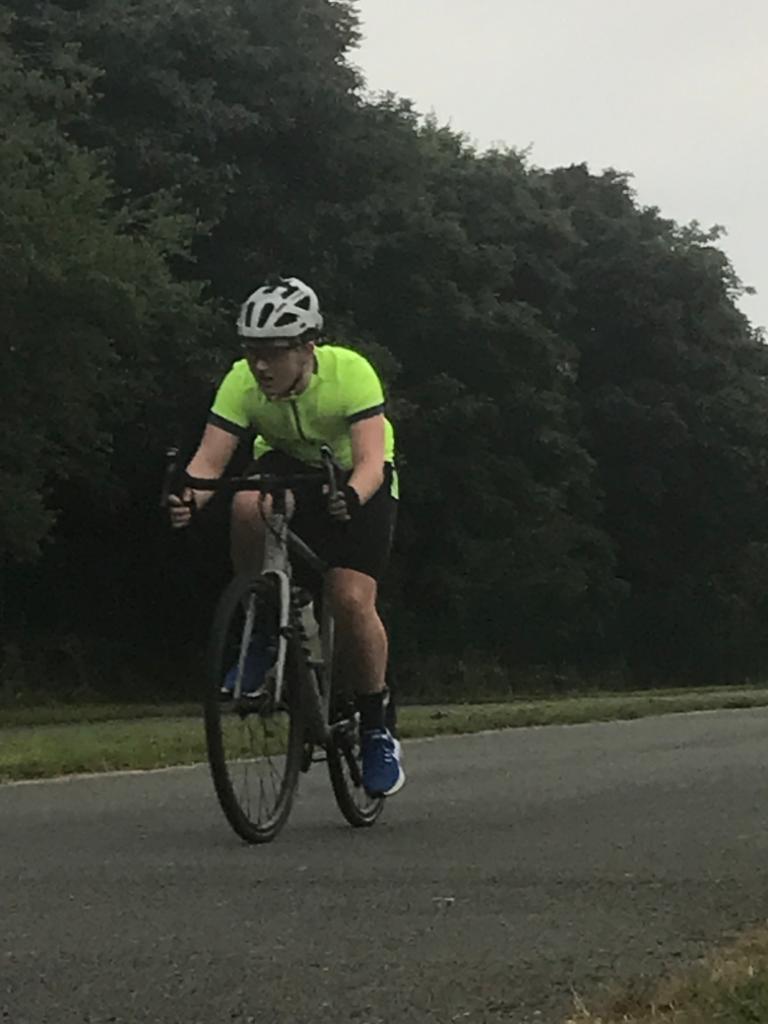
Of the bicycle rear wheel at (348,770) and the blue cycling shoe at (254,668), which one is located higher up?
the blue cycling shoe at (254,668)

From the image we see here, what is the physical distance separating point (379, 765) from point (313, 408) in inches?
49.1

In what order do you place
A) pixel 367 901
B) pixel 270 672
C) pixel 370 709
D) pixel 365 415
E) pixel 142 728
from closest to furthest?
pixel 367 901, pixel 270 672, pixel 365 415, pixel 370 709, pixel 142 728

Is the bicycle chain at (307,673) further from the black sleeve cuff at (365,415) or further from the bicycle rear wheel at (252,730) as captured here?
the black sleeve cuff at (365,415)

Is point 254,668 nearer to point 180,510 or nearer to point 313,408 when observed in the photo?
point 180,510

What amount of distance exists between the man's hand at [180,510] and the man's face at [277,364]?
1.41 ft

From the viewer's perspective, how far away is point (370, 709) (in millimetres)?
7738

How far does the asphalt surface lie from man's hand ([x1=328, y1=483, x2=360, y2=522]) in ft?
3.26

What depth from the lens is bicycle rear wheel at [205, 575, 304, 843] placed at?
6809 millimetres

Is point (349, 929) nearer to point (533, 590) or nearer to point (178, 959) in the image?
point (178, 959)

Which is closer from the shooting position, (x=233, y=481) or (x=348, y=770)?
(x=233, y=481)

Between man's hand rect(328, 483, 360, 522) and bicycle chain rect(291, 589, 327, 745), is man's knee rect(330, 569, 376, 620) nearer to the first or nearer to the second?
bicycle chain rect(291, 589, 327, 745)

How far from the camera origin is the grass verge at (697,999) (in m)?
3.89

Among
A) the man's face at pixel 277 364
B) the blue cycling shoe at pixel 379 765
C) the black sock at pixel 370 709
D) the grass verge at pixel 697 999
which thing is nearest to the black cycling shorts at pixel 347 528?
the man's face at pixel 277 364

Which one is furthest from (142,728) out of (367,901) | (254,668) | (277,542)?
(367,901)
